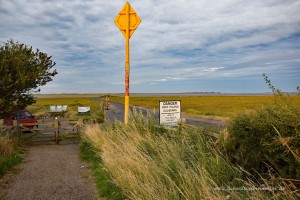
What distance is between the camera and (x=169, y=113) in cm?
1045

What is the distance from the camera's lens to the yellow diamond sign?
1158 centimetres

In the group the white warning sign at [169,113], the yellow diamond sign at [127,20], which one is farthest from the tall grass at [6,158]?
the yellow diamond sign at [127,20]

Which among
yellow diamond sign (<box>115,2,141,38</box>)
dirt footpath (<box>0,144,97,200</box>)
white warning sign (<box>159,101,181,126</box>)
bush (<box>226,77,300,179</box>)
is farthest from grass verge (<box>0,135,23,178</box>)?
bush (<box>226,77,300,179</box>)

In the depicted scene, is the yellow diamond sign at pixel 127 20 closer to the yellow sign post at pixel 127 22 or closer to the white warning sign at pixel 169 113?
the yellow sign post at pixel 127 22

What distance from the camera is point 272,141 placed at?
4660mm

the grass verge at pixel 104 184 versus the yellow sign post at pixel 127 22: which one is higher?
the yellow sign post at pixel 127 22

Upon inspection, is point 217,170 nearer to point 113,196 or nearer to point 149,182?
point 149,182

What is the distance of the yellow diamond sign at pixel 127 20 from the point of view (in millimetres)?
11578

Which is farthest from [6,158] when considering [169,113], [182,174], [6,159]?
[182,174]

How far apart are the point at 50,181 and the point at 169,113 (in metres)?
4.02

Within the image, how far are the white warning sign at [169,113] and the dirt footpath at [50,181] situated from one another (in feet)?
9.04

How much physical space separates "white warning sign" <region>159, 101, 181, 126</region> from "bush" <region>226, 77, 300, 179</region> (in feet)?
14.4

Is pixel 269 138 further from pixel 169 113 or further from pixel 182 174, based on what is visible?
pixel 169 113

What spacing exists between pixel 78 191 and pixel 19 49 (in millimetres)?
10709
